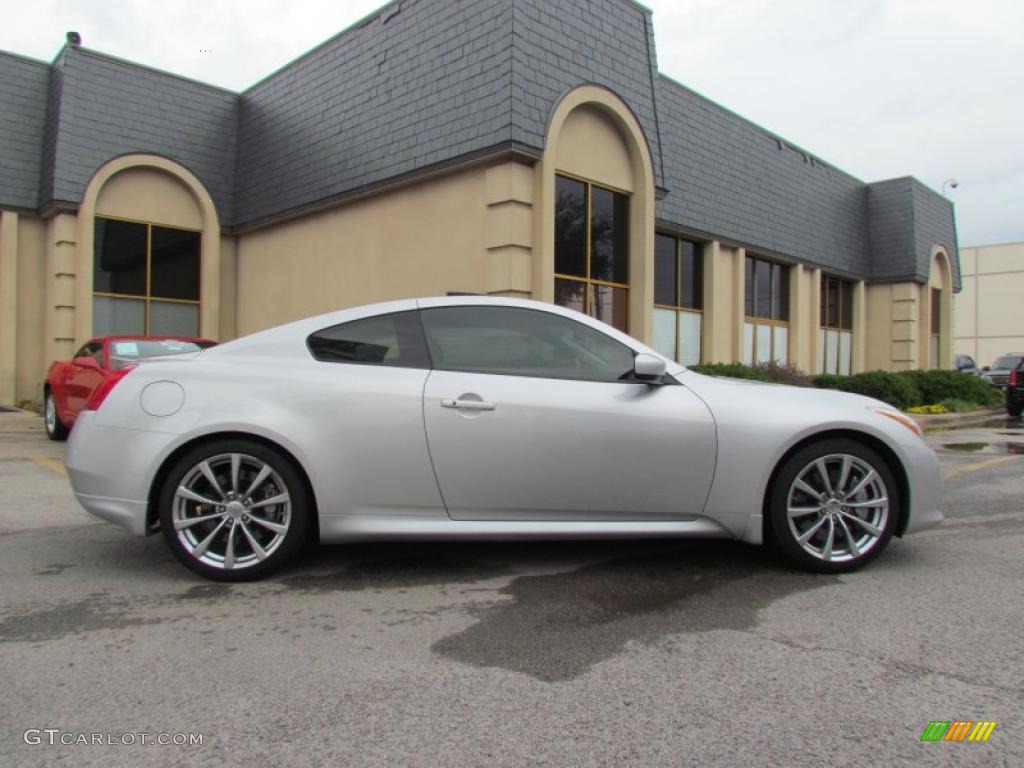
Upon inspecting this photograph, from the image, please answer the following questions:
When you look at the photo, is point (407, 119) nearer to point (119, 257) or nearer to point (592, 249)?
point (592, 249)

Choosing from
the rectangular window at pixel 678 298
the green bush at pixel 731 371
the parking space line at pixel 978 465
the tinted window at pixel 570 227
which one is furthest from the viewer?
the rectangular window at pixel 678 298

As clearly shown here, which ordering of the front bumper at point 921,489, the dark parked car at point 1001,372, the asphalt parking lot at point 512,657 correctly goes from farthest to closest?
the dark parked car at point 1001,372, the front bumper at point 921,489, the asphalt parking lot at point 512,657

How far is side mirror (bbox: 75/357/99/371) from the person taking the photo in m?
8.91

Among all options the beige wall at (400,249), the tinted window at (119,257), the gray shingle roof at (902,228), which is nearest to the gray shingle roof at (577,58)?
the beige wall at (400,249)

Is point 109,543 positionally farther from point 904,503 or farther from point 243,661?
point 904,503

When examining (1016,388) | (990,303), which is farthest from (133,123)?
(990,303)

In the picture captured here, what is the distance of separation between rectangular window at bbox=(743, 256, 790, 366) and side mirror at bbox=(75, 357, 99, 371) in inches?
497

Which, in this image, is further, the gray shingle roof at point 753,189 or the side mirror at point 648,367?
the gray shingle roof at point 753,189

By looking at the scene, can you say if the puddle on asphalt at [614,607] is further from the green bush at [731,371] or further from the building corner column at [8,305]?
the building corner column at [8,305]

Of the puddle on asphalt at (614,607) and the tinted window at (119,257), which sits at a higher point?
the tinted window at (119,257)

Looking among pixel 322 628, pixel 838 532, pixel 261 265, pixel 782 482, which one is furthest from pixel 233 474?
pixel 261 265

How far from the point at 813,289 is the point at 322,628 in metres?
18.2

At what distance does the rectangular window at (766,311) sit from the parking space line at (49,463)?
519 inches

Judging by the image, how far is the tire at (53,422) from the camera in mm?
9984
